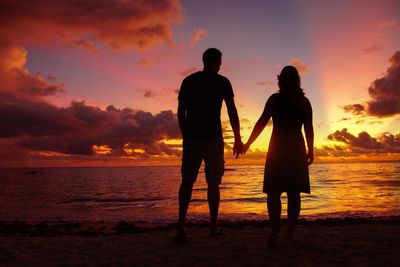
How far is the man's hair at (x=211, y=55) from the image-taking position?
539 centimetres

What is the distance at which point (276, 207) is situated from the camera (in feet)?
16.3

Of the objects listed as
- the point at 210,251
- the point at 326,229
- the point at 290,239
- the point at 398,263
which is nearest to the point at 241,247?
the point at 210,251

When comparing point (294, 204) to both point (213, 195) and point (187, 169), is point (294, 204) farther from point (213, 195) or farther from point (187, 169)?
point (187, 169)

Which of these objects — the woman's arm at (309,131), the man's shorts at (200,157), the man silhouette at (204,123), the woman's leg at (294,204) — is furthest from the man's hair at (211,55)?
the woman's leg at (294,204)

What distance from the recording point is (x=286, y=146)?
4969 millimetres

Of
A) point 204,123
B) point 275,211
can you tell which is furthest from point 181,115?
point 275,211

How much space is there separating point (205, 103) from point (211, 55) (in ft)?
2.61

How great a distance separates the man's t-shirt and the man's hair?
22 centimetres

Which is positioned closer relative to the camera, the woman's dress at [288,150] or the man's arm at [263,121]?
the woman's dress at [288,150]

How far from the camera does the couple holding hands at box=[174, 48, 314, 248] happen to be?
4.94 m

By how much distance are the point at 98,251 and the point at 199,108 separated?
266cm

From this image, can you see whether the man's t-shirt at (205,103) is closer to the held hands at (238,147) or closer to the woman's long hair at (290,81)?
the held hands at (238,147)

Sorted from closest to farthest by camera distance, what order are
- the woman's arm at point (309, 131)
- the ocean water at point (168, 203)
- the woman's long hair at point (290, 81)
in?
the woman's long hair at point (290, 81) → the woman's arm at point (309, 131) → the ocean water at point (168, 203)

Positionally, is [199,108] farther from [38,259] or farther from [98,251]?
[38,259]
